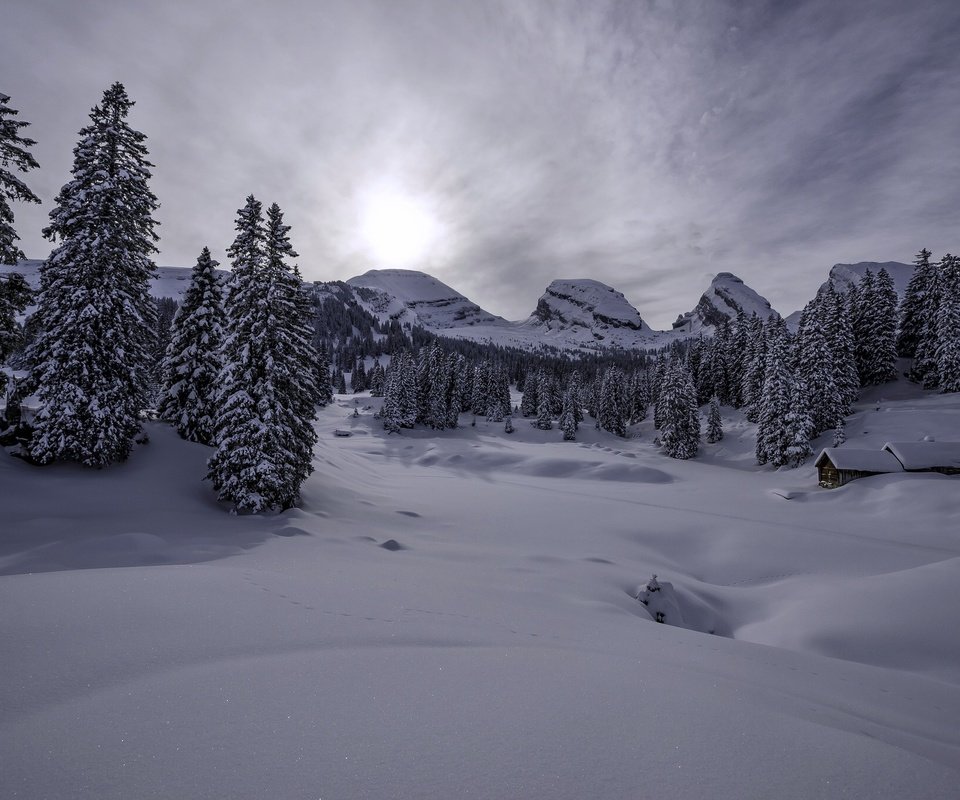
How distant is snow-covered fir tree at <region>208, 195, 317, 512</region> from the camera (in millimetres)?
18234

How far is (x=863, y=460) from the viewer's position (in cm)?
3456

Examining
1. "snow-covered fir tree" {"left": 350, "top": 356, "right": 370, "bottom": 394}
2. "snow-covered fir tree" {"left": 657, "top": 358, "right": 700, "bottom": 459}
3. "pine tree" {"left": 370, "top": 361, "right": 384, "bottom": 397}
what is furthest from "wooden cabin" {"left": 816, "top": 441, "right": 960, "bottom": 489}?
"snow-covered fir tree" {"left": 350, "top": 356, "right": 370, "bottom": 394}

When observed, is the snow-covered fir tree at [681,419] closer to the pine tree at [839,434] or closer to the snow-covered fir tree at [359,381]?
the pine tree at [839,434]

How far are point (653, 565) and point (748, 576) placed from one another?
4.08 metres

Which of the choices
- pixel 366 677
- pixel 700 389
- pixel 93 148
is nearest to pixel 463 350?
pixel 700 389

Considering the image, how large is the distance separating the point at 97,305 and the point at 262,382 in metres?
7.14

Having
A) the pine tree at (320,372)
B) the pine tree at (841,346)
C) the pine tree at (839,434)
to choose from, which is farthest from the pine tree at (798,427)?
the pine tree at (320,372)

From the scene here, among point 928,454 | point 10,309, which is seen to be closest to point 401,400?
point 10,309

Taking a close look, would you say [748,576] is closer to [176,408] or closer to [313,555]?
[313,555]

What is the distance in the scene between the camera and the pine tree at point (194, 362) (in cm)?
2533

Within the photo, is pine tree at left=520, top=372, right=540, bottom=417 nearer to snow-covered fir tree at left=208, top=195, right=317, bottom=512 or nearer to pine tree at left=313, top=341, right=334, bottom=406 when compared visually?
pine tree at left=313, top=341, right=334, bottom=406

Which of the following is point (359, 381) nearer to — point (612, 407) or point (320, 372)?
point (612, 407)

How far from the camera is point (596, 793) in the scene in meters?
3.11

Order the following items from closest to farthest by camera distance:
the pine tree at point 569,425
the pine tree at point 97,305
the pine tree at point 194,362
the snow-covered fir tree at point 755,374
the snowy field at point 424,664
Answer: the snowy field at point 424,664, the pine tree at point 97,305, the pine tree at point 194,362, the snow-covered fir tree at point 755,374, the pine tree at point 569,425
